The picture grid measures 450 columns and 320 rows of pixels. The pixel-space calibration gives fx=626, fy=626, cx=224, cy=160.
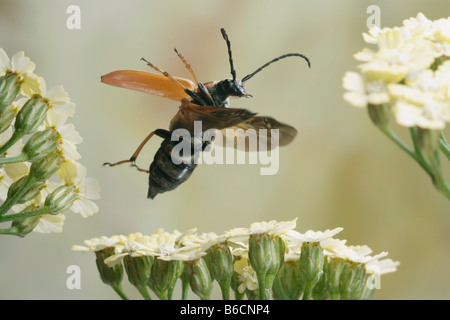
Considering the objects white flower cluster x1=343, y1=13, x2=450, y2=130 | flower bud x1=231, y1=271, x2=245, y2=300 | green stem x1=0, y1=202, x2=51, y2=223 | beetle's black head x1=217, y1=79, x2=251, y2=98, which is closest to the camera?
white flower cluster x1=343, y1=13, x2=450, y2=130

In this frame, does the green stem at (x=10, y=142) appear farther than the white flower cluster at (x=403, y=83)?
Yes

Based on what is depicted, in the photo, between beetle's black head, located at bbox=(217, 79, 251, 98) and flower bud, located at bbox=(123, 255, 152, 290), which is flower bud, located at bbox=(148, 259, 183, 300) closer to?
flower bud, located at bbox=(123, 255, 152, 290)

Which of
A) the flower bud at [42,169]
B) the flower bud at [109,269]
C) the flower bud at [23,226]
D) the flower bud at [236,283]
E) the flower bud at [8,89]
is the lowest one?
the flower bud at [236,283]

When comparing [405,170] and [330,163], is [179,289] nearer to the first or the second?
[330,163]

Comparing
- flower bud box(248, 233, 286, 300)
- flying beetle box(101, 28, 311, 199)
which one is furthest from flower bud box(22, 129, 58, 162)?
flower bud box(248, 233, 286, 300)

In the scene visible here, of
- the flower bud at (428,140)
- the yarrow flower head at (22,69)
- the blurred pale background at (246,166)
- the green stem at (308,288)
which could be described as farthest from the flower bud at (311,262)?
the blurred pale background at (246,166)

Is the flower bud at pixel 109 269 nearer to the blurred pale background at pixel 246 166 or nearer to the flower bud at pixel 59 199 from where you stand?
the flower bud at pixel 59 199

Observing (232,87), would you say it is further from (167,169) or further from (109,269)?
(109,269)
